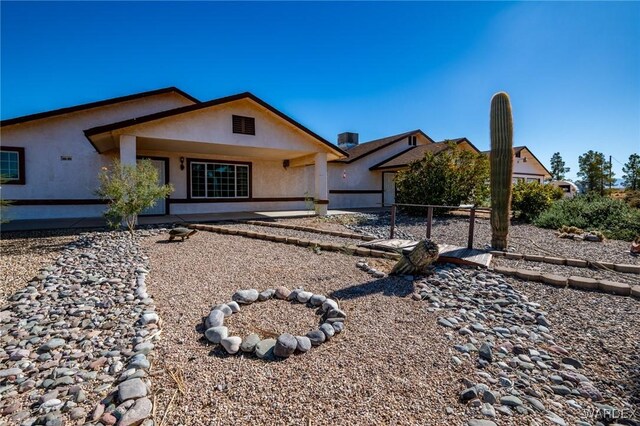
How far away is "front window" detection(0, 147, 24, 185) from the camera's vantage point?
1010 centimetres

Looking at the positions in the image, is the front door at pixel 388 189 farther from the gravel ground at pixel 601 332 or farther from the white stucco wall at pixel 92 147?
the gravel ground at pixel 601 332

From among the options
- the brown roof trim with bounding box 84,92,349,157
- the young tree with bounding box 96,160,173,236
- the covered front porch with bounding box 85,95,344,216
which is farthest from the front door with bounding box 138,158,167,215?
the young tree with bounding box 96,160,173,236

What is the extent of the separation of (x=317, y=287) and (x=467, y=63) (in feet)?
33.9

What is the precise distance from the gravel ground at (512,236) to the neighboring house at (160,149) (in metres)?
2.41

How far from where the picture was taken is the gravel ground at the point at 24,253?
4.39 meters

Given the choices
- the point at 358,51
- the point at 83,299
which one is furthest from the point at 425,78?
the point at 83,299

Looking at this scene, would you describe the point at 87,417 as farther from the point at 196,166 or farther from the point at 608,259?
the point at 196,166

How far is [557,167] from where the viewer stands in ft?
163

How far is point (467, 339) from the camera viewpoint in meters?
2.99

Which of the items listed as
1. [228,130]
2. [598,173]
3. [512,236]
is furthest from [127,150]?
[598,173]

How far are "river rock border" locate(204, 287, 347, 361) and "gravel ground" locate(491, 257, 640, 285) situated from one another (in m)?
3.56

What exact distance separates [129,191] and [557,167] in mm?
60772

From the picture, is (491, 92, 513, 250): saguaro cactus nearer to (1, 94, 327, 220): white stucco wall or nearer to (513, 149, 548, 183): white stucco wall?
(1, 94, 327, 220): white stucco wall

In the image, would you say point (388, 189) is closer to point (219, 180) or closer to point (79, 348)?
point (219, 180)
